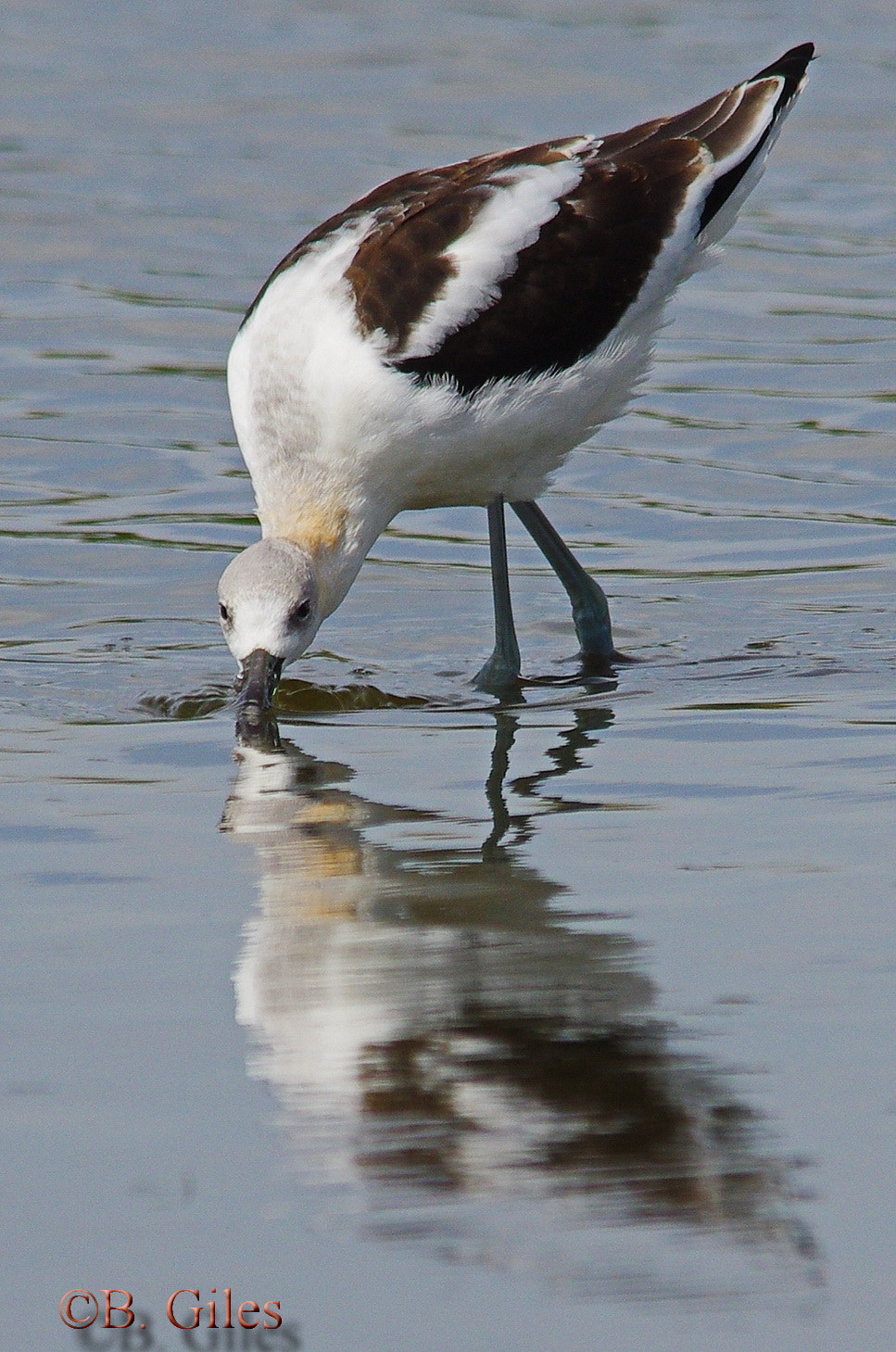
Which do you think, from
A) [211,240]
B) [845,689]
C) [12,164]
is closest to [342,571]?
[845,689]

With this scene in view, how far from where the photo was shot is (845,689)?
7.33 m

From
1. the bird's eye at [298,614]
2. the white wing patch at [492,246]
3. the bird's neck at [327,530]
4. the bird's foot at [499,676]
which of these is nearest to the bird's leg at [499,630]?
the bird's foot at [499,676]

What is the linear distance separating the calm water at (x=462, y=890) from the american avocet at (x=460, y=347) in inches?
16.9

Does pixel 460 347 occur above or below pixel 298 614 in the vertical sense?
above

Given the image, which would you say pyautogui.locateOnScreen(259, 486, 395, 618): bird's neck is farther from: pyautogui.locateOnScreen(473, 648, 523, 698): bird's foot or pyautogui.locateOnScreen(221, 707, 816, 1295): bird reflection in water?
pyautogui.locateOnScreen(221, 707, 816, 1295): bird reflection in water

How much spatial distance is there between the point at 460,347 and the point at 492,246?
381 millimetres

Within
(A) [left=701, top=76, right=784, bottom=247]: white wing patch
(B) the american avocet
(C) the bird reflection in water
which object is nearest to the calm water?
(C) the bird reflection in water

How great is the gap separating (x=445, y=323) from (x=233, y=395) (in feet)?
2.66

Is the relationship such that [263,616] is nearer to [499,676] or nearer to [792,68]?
[499,676]

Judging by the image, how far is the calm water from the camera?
3.50m

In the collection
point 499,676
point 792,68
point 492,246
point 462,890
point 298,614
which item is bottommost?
point 499,676

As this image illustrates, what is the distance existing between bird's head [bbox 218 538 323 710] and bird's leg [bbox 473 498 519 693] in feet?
2.17

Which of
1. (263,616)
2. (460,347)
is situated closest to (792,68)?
(460,347)

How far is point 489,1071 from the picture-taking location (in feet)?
13.5
